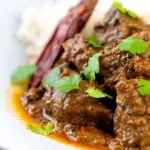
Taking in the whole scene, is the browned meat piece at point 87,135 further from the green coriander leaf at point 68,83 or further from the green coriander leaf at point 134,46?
the green coriander leaf at point 134,46

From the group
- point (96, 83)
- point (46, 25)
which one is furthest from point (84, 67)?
point (46, 25)

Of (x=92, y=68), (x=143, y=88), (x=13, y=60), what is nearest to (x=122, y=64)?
(x=92, y=68)

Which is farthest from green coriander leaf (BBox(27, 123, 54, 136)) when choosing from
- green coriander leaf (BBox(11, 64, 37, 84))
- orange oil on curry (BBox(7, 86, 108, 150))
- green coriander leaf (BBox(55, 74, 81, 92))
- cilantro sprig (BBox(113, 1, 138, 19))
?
cilantro sprig (BBox(113, 1, 138, 19))

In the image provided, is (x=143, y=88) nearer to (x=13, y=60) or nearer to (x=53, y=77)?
(x=53, y=77)

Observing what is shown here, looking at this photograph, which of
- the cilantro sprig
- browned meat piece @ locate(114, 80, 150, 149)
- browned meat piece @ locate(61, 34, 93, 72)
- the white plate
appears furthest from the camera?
the cilantro sprig

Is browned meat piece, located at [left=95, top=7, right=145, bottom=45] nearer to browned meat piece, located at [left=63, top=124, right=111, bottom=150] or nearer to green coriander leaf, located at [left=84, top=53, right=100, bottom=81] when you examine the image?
green coriander leaf, located at [left=84, top=53, right=100, bottom=81]

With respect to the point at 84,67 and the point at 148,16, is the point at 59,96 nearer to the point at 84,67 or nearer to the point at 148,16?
the point at 84,67
